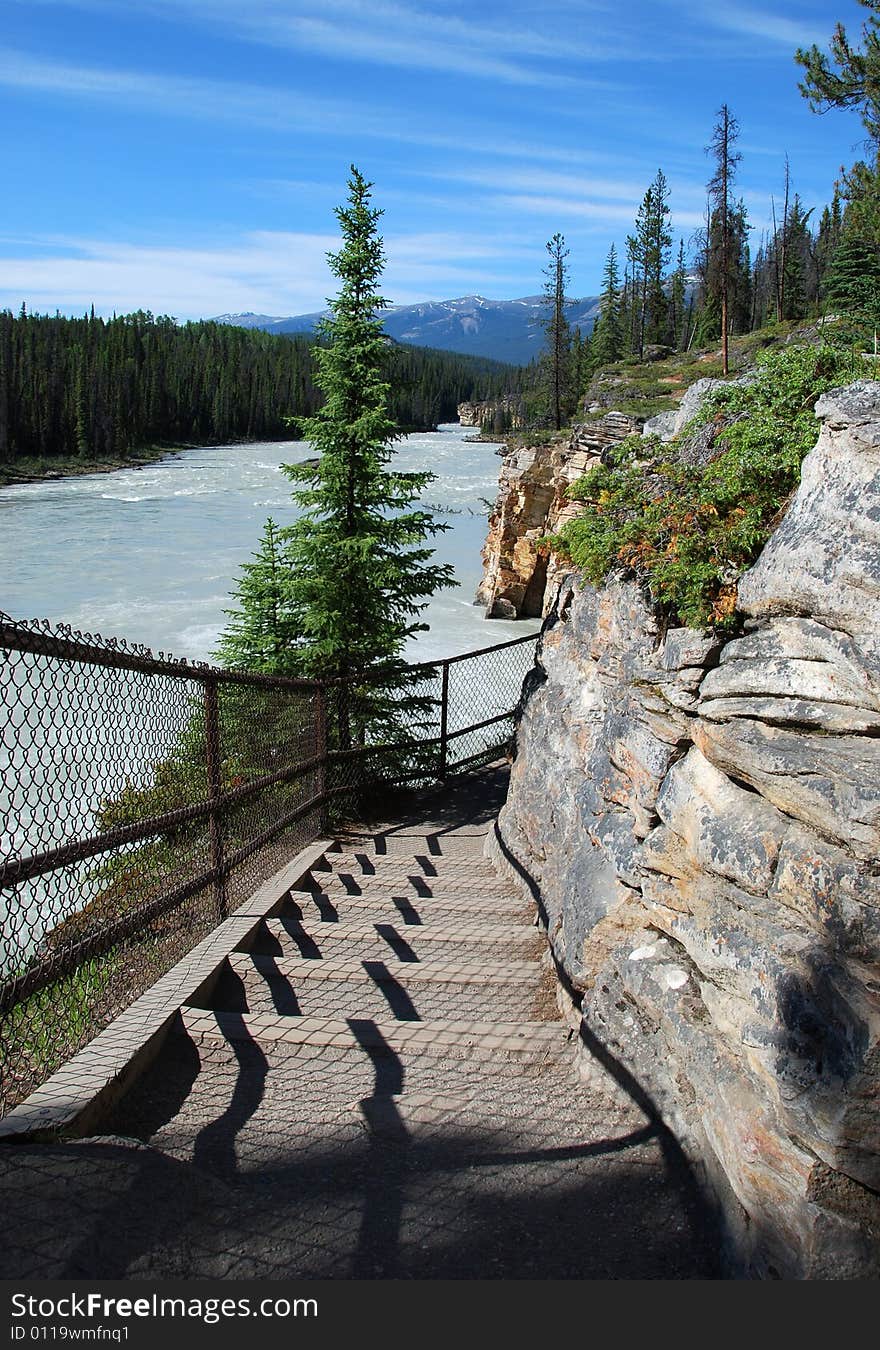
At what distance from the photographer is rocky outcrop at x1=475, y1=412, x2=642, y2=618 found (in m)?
28.7

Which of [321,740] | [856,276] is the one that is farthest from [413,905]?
[856,276]

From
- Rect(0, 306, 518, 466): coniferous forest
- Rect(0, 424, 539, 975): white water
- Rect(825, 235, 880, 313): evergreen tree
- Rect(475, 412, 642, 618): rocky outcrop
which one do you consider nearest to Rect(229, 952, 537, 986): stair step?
Rect(0, 424, 539, 975): white water

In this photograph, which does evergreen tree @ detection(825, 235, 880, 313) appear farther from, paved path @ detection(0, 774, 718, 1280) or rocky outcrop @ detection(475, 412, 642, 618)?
paved path @ detection(0, 774, 718, 1280)

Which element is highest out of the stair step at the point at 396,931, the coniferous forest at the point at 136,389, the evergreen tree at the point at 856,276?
the coniferous forest at the point at 136,389

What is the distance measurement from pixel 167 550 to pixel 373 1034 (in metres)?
30.6

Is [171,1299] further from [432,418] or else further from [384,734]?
[432,418]

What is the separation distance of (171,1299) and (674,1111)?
171 cm

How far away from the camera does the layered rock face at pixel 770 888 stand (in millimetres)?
2455

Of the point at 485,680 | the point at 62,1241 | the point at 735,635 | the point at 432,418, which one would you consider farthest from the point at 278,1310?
the point at 432,418

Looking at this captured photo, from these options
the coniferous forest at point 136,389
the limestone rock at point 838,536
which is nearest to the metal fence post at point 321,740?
the limestone rock at point 838,536

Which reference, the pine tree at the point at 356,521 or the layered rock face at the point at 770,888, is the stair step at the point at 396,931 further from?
the pine tree at the point at 356,521

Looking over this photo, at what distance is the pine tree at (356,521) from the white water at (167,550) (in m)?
5.37

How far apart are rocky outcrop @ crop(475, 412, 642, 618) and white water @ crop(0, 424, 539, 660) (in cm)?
116

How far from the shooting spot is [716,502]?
4148mm
